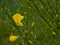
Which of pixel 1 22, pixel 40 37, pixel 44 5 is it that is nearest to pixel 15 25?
pixel 1 22

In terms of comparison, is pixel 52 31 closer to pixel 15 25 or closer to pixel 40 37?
pixel 40 37

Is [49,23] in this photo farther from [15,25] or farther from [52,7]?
[15,25]

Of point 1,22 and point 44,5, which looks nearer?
point 1,22

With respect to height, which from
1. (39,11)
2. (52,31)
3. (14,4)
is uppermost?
(14,4)

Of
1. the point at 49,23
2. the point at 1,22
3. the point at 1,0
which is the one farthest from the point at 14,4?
the point at 49,23

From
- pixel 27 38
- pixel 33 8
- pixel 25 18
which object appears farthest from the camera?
pixel 33 8

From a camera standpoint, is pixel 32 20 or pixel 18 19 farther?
pixel 32 20

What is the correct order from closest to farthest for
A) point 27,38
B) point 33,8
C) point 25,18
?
point 27,38, point 25,18, point 33,8

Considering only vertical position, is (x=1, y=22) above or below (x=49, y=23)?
above

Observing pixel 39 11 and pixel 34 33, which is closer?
pixel 34 33
